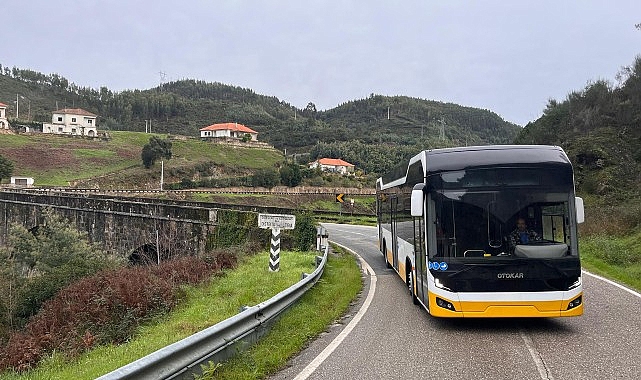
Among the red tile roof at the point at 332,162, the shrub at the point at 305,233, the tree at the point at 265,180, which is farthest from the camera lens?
the red tile roof at the point at 332,162

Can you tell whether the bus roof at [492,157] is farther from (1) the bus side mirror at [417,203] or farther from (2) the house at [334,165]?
(2) the house at [334,165]

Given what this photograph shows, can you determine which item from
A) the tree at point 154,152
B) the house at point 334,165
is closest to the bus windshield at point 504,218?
the tree at point 154,152

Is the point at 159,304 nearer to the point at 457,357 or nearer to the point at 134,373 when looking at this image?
the point at 457,357

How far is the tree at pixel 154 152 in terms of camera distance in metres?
88.5

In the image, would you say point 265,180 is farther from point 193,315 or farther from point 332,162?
point 193,315

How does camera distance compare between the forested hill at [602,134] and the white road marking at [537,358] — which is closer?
A: the white road marking at [537,358]

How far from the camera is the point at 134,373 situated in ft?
14.7

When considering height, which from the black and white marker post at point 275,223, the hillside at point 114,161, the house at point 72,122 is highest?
the house at point 72,122

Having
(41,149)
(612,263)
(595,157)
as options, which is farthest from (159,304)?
(41,149)

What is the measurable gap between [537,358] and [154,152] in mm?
86962

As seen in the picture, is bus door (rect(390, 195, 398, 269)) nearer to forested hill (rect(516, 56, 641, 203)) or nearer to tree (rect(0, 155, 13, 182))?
forested hill (rect(516, 56, 641, 203))

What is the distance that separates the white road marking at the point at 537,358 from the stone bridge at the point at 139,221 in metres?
18.4

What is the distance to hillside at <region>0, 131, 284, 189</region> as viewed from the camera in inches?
3164

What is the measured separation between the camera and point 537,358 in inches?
292
